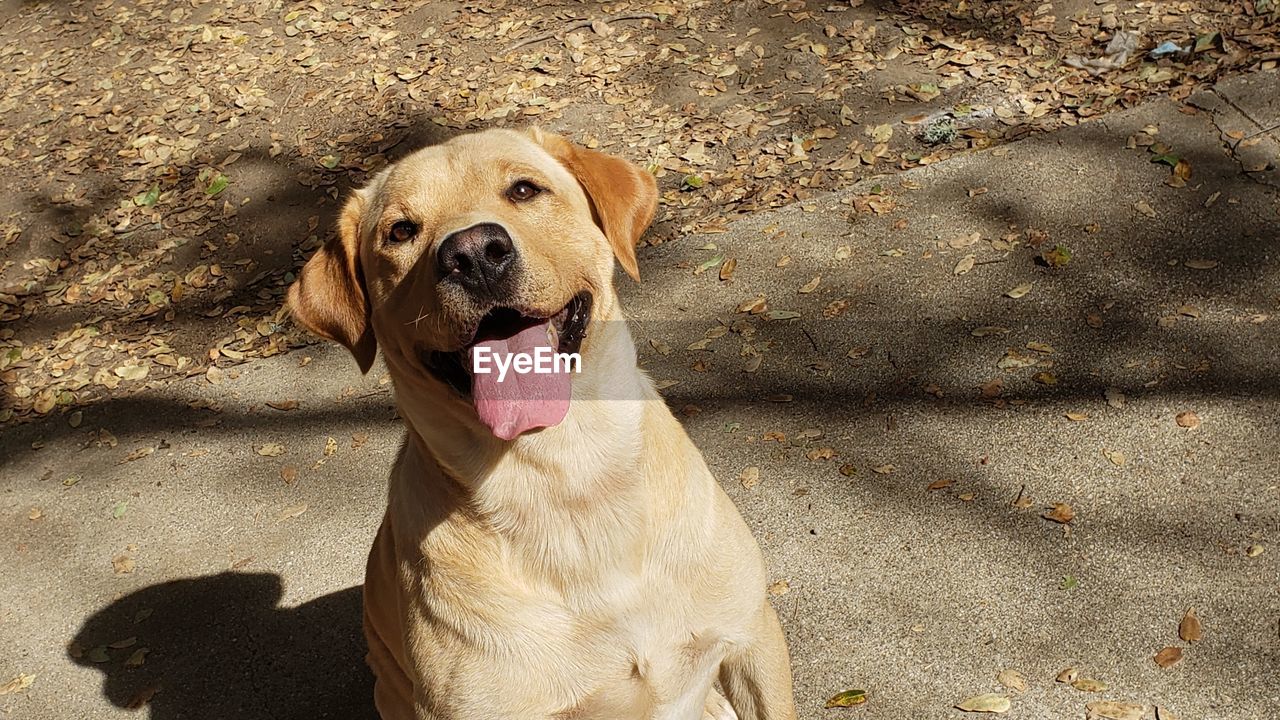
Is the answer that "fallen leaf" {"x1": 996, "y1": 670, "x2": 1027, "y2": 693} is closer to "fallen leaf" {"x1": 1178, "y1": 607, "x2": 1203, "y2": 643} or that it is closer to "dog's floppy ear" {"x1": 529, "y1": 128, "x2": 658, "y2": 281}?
"fallen leaf" {"x1": 1178, "y1": 607, "x2": 1203, "y2": 643}

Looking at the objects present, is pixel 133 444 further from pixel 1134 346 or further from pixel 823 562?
pixel 1134 346

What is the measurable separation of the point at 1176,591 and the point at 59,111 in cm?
968

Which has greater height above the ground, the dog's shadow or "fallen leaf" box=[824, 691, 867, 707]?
"fallen leaf" box=[824, 691, 867, 707]

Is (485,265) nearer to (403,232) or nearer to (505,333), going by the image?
(505,333)

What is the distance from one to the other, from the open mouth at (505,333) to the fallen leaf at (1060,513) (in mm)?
2380

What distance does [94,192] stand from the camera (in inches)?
334

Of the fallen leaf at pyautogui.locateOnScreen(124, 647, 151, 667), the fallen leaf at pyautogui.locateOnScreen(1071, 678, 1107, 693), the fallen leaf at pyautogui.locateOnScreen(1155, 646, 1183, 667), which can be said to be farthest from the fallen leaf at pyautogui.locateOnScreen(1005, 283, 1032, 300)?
the fallen leaf at pyautogui.locateOnScreen(124, 647, 151, 667)

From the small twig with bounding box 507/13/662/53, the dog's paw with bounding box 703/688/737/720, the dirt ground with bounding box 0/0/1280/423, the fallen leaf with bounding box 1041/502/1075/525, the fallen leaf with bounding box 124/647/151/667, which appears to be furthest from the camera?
the small twig with bounding box 507/13/662/53

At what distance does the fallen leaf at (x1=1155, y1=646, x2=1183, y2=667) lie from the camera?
359 centimetres

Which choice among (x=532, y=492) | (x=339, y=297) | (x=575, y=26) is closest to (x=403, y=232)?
(x=339, y=297)

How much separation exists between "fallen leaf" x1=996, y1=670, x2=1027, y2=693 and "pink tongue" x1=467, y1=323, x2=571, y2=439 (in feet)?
6.60

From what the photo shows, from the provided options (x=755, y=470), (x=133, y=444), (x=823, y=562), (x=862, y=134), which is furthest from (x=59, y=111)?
(x=823, y=562)

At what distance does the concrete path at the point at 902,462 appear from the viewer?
12.8 feet

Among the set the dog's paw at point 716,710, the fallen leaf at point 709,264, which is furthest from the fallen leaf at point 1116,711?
the fallen leaf at point 709,264
